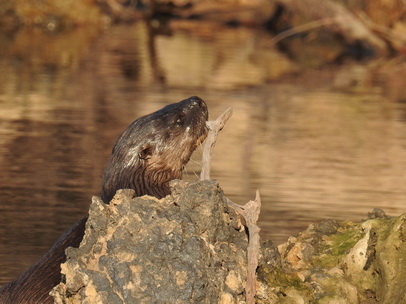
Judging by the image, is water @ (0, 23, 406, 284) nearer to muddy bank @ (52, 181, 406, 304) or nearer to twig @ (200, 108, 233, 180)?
twig @ (200, 108, 233, 180)

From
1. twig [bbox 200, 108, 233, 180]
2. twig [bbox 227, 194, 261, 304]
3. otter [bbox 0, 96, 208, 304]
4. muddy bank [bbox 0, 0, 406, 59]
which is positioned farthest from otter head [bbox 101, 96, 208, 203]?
muddy bank [bbox 0, 0, 406, 59]

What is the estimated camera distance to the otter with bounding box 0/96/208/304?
5.72 meters

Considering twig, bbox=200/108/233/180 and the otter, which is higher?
twig, bbox=200/108/233/180

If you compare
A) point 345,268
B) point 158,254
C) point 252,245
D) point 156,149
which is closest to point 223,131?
point 156,149

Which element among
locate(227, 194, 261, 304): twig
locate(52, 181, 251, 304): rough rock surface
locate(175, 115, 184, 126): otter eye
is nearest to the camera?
locate(52, 181, 251, 304): rough rock surface

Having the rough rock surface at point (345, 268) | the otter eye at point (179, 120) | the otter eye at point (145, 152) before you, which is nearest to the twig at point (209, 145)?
the rough rock surface at point (345, 268)

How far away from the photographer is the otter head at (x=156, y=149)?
19.2 ft

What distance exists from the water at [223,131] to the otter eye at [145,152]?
32 cm

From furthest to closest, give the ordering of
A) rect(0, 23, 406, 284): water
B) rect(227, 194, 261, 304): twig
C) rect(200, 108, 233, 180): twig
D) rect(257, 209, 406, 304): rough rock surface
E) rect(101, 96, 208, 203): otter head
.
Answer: rect(0, 23, 406, 284): water < rect(101, 96, 208, 203): otter head < rect(200, 108, 233, 180): twig < rect(257, 209, 406, 304): rough rock surface < rect(227, 194, 261, 304): twig

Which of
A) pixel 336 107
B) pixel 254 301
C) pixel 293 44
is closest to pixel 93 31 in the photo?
pixel 293 44

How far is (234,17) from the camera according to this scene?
3028 cm

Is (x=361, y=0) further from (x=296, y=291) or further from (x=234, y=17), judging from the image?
(x=296, y=291)

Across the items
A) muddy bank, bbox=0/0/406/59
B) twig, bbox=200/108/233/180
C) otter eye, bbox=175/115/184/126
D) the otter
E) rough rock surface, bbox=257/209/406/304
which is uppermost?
twig, bbox=200/108/233/180

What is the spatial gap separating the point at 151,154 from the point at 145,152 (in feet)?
0.18
